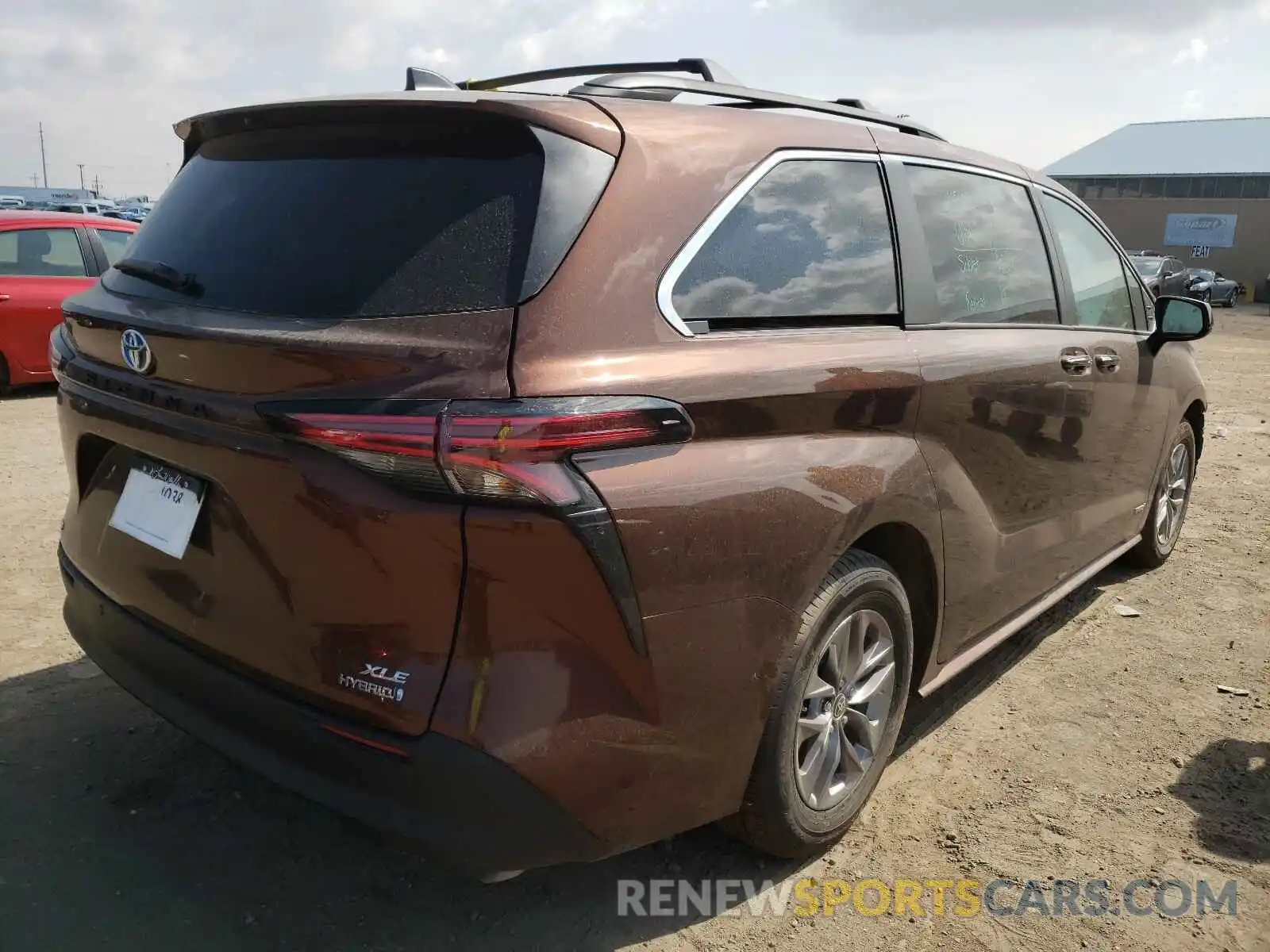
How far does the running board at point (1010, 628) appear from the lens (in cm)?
305

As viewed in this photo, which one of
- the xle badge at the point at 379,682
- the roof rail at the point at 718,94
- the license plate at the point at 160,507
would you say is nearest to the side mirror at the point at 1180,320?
the roof rail at the point at 718,94

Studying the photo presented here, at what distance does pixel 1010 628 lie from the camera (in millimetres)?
3426

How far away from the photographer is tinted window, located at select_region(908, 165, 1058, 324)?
2.92m

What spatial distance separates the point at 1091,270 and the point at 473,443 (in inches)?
122

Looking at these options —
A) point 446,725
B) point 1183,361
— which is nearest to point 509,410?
point 446,725

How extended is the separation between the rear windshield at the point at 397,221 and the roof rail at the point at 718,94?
0.41m

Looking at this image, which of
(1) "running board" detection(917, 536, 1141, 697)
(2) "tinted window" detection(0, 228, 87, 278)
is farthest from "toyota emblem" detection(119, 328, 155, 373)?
(2) "tinted window" detection(0, 228, 87, 278)

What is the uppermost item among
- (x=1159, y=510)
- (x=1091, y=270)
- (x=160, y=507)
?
(x=1091, y=270)

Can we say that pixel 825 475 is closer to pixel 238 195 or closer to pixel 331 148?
pixel 331 148

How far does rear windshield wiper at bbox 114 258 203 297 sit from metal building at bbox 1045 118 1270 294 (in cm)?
4342

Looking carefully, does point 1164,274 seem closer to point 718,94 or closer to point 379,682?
point 718,94

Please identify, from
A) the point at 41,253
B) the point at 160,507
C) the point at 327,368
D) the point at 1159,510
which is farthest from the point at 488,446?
the point at 41,253

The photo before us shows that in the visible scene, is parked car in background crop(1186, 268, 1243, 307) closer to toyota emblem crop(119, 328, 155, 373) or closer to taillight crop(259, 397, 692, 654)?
taillight crop(259, 397, 692, 654)

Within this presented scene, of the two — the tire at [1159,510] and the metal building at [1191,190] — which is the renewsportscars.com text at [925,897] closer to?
the tire at [1159,510]
